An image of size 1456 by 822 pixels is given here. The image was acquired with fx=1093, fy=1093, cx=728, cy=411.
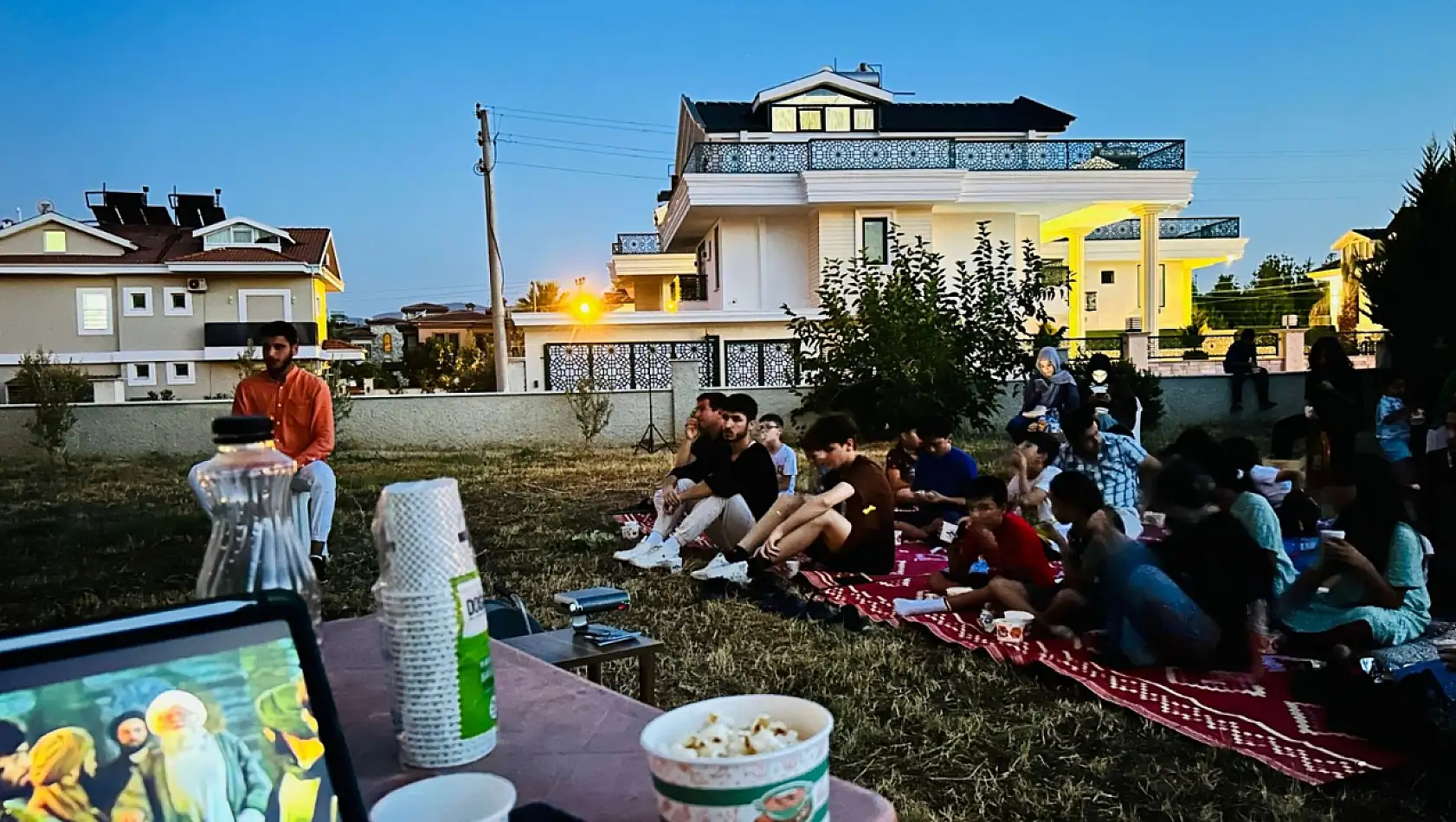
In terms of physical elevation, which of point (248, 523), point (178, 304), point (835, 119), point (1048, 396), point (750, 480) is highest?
point (835, 119)

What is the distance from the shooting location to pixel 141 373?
32.0 meters

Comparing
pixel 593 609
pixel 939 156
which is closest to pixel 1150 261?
pixel 939 156

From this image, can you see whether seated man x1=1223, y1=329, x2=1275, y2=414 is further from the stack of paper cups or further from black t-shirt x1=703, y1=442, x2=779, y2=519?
the stack of paper cups

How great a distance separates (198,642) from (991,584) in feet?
16.4

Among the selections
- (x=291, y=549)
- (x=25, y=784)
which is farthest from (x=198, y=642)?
(x=291, y=549)

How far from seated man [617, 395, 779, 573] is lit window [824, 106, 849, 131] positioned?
20.8 m

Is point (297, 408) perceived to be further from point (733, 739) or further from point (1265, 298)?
point (1265, 298)

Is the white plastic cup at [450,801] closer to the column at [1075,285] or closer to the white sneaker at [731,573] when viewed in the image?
the white sneaker at [731,573]

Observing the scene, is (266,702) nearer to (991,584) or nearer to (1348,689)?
(1348,689)

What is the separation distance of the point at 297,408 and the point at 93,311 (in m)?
29.1

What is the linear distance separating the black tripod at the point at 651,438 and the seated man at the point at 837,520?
8729 millimetres

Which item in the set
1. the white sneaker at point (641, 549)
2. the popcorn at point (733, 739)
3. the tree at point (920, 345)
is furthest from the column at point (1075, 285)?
the popcorn at point (733, 739)

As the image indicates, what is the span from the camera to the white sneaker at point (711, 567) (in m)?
7.03

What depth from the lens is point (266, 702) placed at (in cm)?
119
